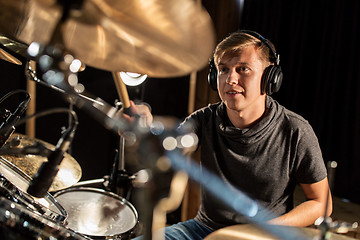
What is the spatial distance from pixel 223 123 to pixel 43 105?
149 centimetres

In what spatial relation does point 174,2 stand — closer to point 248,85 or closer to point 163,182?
point 163,182

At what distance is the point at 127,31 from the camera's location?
0.80 metres

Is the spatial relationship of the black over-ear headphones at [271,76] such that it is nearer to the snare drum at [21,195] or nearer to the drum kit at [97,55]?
the drum kit at [97,55]

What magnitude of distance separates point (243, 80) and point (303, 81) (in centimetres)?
140

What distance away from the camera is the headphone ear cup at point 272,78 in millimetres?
1315

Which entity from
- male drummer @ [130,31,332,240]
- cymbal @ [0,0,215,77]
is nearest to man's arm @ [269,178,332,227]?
male drummer @ [130,31,332,240]

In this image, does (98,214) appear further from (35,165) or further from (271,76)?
(271,76)

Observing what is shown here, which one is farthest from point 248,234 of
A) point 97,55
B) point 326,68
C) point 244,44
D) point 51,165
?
point 326,68

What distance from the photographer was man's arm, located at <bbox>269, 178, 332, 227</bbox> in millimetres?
1175

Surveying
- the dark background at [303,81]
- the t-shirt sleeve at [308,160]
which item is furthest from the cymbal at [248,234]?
the dark background at [303,81]

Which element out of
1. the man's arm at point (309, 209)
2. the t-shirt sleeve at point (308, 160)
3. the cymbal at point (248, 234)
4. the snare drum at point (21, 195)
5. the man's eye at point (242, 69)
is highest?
the man's eye at point (242, 69)

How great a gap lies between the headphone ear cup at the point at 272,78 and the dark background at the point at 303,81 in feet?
4.15

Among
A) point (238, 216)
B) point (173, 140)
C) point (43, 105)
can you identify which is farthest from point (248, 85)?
point (43, 105)

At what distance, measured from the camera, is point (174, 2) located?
663 millimetres
